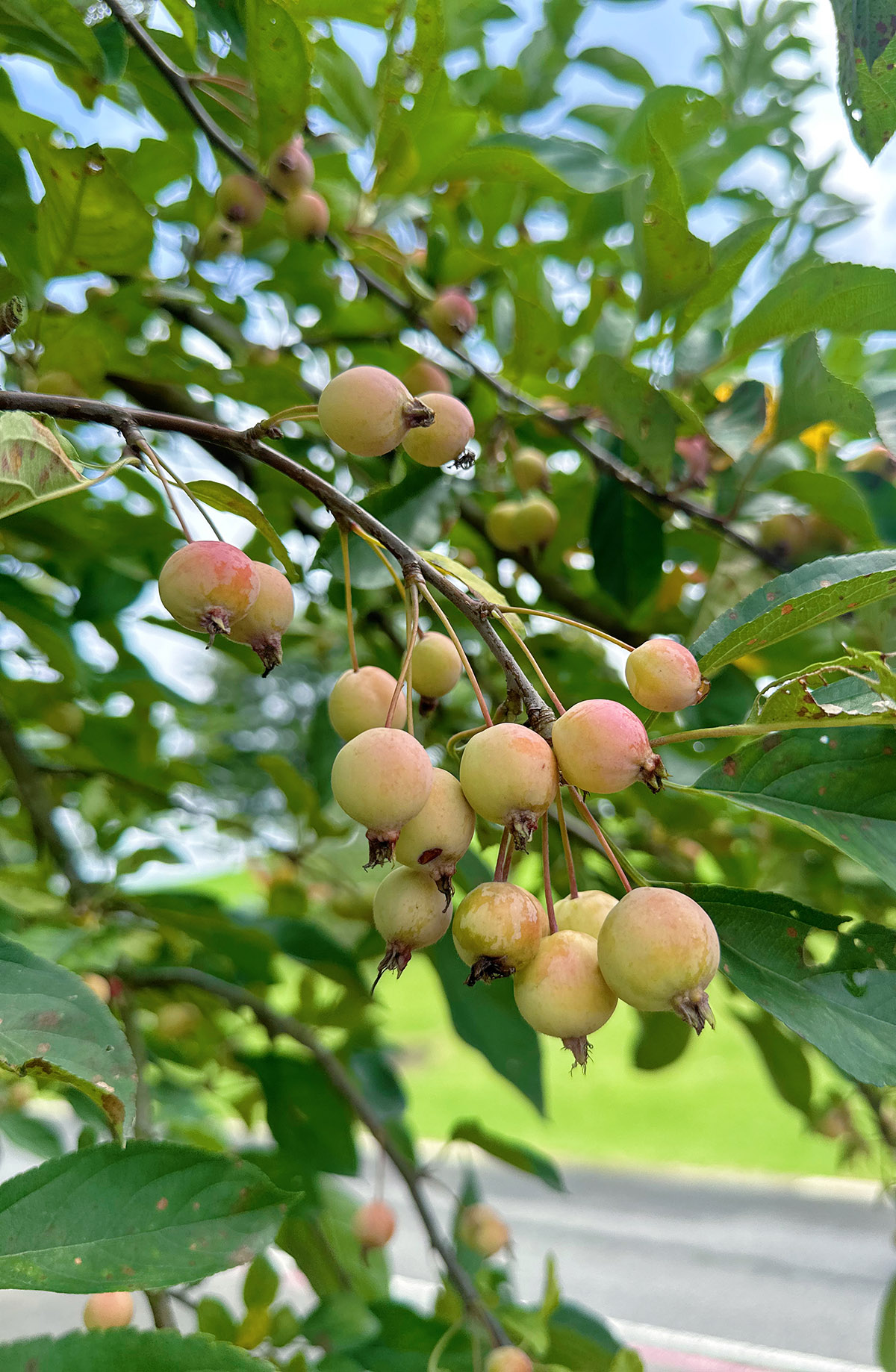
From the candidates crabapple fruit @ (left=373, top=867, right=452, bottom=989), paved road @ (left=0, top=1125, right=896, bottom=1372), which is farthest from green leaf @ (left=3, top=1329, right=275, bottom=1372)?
paved road @ (left=0, top=1125, right=896, bottom=1372)

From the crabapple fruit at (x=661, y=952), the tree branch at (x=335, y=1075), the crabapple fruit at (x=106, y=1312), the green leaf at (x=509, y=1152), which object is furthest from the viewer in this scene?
the green leaf at (x=509, y=1152)

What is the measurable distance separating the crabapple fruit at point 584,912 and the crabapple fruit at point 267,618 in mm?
181

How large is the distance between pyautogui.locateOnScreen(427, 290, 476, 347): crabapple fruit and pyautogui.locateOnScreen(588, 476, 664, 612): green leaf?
0.21 metres

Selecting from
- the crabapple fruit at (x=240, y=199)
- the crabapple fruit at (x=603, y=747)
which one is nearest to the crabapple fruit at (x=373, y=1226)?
the crabapple fruit at (x=603, y=747)

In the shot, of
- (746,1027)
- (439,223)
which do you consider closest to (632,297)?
(439,223)

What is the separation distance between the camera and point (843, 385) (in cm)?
69

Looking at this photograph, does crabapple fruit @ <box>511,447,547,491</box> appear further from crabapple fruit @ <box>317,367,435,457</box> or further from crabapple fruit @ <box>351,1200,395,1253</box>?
crabapple fruit @ <box>351,1200,395,1253</box>

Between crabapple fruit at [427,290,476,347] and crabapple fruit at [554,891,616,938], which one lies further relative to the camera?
crabapple fruit at [427,290,476,347]

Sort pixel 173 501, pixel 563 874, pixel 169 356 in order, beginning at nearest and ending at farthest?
1. pixel 173 501
2. pixel 563 874
3. pixel 169 356

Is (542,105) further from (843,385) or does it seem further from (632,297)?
(843,385)

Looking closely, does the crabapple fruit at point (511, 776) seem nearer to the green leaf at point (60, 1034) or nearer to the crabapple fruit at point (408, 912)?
the crabapple fruit at point (408, 912)

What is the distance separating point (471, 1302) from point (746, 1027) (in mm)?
463

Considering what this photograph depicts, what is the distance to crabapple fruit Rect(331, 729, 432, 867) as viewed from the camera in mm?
401

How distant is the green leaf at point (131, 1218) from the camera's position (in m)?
0.44
